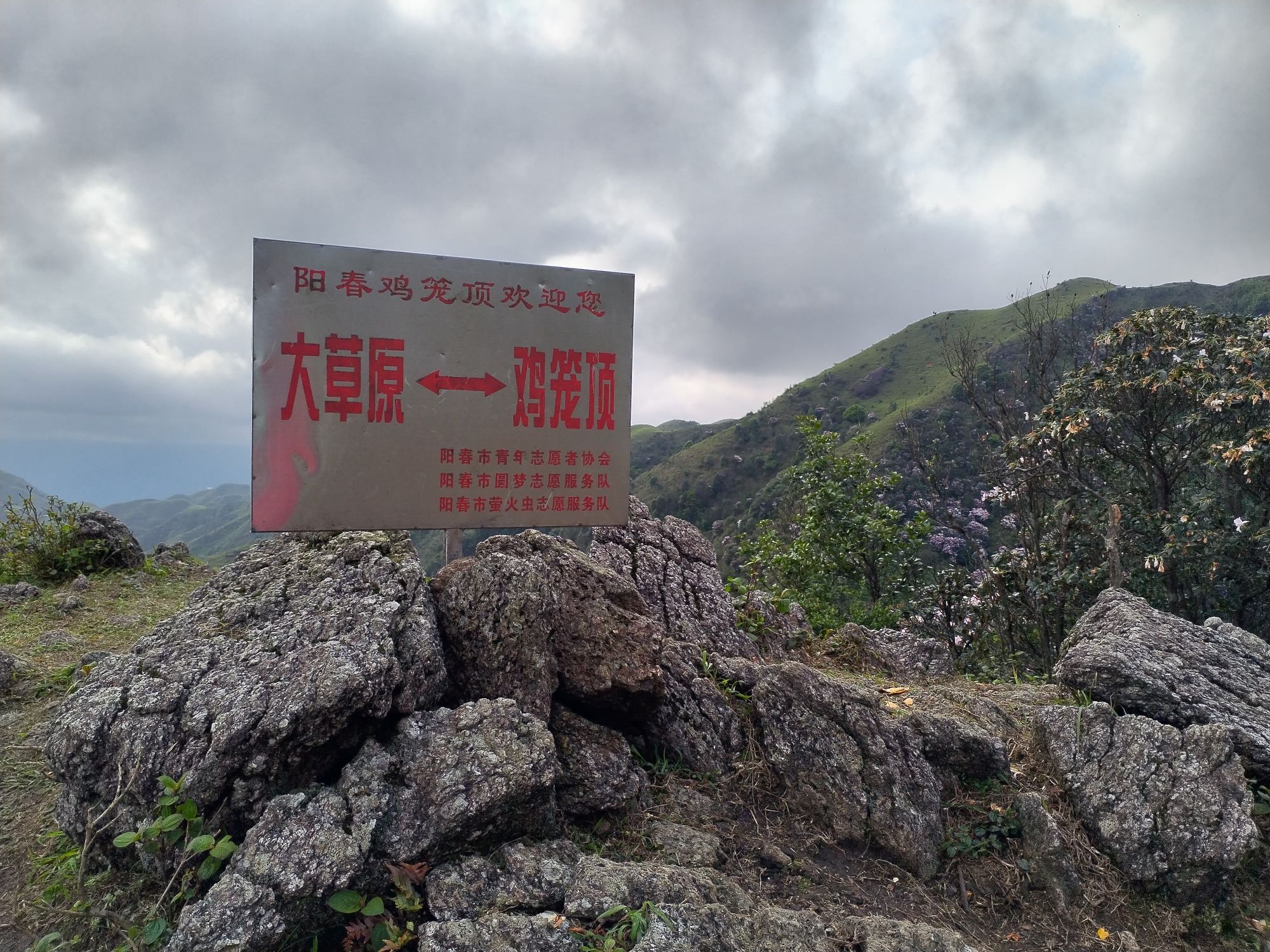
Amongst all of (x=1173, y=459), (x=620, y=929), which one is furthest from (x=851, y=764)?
(x=1173, y=459)

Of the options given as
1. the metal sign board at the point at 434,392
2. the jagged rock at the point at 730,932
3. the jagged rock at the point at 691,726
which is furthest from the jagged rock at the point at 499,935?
the metal sign board at the point at 434,392

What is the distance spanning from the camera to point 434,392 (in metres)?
5.28

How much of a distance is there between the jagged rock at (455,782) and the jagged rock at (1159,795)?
3.26 metres

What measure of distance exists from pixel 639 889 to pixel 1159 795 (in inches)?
125

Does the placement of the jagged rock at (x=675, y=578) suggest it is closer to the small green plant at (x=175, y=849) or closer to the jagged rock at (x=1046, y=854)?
the jagged rock at (x=1046, y=854)

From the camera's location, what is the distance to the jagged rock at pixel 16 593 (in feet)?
28.4

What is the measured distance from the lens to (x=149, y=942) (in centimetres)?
293

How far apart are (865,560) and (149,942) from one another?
10.9 m

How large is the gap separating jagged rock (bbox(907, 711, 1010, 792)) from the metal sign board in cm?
290

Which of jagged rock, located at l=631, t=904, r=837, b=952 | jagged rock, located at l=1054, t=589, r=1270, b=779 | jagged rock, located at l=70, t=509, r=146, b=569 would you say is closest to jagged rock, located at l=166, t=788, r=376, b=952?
jagged rock, located at l=631, t=904, r=837, b=952

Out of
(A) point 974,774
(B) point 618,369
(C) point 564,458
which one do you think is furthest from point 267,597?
(A) point 974,774

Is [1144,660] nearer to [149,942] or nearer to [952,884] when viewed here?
[952,884]

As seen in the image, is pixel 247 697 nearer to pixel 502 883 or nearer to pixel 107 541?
pixel 502 883

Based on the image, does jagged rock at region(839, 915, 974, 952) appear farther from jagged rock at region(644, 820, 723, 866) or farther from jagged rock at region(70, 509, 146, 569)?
jagged rock at region(70, 509, 146, 569)
